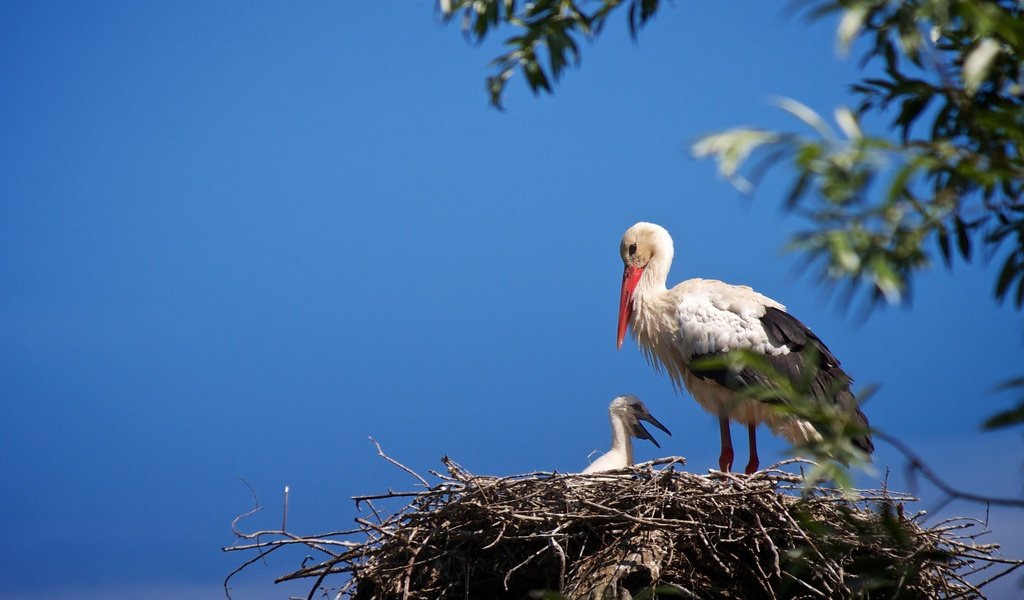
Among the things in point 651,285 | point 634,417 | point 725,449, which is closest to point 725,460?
point 725,449

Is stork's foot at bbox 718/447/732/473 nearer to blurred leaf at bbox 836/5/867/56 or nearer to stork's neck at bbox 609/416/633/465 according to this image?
stork's neck at bbox 609/416/633/465

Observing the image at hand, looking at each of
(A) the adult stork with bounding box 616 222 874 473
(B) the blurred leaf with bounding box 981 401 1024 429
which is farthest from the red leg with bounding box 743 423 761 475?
(B) the blurred leaf with bounding box 981 401 1024 429

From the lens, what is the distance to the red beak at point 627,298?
7312 mm

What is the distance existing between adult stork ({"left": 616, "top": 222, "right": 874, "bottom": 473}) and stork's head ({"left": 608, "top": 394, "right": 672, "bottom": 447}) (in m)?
0.53

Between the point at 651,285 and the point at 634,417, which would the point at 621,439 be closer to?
the point at 634,417

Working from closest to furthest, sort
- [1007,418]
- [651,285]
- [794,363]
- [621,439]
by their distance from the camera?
[1007,418]
[621,439]
[794,363]
[651,285]

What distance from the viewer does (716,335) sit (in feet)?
21.6

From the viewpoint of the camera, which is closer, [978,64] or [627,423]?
[978,64]

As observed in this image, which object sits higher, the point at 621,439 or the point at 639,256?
the point at 639,256

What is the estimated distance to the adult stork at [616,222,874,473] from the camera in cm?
638

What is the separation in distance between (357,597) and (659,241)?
11.1 ft

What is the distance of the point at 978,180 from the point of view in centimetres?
182

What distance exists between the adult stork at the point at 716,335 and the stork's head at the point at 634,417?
20.8 inches

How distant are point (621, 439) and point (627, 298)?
1465 millimetres
